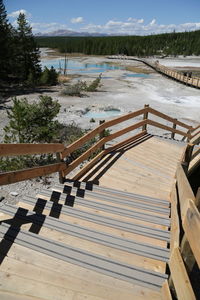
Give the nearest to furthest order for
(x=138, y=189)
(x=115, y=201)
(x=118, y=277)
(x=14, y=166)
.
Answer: (x=118, y=277)
(x=115, y=201)
(x=138, y=189)
(x=14, y=166)

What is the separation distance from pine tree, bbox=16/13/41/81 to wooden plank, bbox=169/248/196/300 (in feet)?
102

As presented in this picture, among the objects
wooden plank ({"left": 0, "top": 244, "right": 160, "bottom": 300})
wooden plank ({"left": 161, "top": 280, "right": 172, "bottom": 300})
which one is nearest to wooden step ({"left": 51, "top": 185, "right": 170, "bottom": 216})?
wooden plank ({"left": 0, "top": 244, "right": 160, "bottom": 300})

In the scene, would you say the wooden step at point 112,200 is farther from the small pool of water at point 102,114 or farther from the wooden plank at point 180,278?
the small pool of water at point 102,114

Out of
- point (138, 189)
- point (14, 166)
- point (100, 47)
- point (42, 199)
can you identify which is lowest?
point (14, 166)

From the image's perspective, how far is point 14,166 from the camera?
7.14 meters

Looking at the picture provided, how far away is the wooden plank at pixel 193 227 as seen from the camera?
4.61 ft

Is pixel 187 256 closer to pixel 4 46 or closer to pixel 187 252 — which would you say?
pixel 187 252

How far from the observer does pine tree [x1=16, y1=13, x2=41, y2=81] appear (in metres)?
29.8

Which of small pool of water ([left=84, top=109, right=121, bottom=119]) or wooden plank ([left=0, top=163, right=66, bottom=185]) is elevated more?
wooden plank ([left=0, top=163, right=66, bottom=185])

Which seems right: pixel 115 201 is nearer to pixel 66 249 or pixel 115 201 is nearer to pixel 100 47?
pixel 66 249

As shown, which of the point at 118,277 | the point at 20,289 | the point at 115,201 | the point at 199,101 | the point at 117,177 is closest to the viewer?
the point at 20,289

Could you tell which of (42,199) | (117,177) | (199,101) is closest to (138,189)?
(117,177)

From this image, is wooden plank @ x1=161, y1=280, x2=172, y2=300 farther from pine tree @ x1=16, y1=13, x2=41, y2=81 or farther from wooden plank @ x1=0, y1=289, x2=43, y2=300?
pine tree @ x1=16, y1=13, x2=41, y2=81

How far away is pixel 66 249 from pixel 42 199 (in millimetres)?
1292
